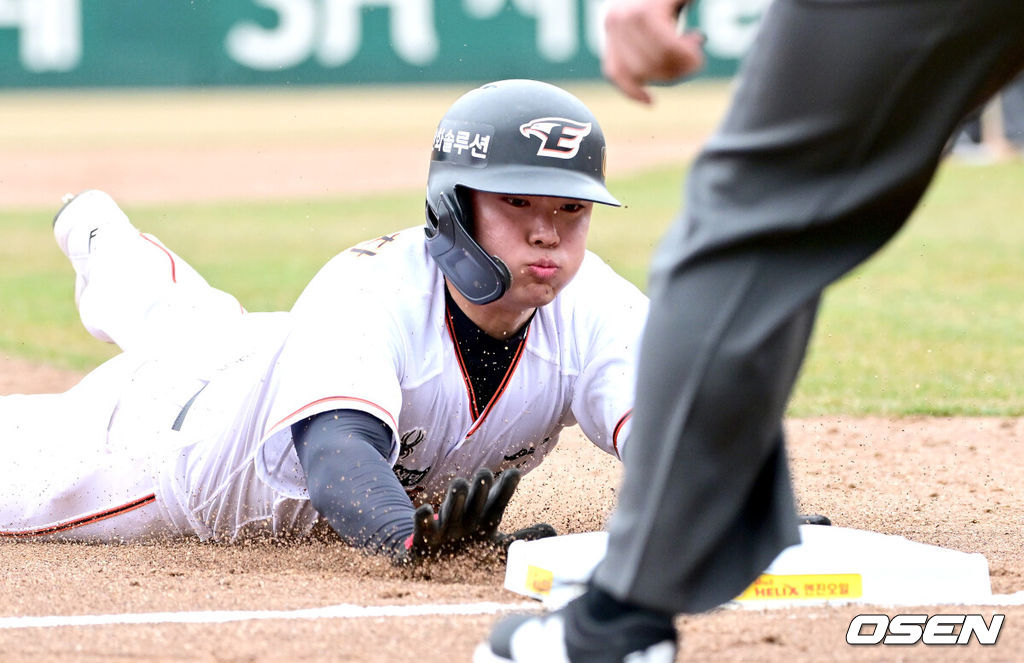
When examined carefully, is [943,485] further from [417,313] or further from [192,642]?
[192,642]

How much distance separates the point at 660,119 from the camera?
20.8m

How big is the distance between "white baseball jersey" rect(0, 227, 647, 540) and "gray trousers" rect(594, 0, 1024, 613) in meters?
1.20

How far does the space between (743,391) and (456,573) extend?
1.22 m

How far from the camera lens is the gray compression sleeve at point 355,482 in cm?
268

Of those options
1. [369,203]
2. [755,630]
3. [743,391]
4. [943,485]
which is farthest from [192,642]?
[369,203]

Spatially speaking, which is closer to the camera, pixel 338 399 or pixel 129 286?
pixel 338 399

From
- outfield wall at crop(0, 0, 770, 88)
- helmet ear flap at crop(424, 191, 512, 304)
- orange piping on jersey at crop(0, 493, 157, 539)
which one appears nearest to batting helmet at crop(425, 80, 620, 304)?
helmet ear flap at crop(424, 191, 512, 304)

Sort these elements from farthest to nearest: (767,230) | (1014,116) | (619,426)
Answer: (1014,116) → (619,426) → (767,230)

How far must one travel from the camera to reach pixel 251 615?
241cm

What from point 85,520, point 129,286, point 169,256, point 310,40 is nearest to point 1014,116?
point 310,40

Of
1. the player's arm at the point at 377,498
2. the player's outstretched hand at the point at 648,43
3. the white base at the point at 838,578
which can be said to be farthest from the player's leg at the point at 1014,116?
the player's outstretched hand at the point at 648,43

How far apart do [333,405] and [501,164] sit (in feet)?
2.08

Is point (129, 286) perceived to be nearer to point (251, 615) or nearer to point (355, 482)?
point (355, 482)

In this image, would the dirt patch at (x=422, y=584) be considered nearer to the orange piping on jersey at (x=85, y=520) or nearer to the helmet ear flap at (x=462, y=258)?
the orange piping on jersey at (x=85, y=520)
